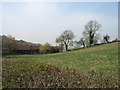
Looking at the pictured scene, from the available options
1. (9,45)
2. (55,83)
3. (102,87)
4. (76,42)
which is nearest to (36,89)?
(55,83)

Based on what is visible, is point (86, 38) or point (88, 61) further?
point (86, 38)

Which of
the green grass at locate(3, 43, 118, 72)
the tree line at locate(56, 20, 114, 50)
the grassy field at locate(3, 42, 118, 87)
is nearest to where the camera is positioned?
the grassy field at locate(3, 42, 118, 87)

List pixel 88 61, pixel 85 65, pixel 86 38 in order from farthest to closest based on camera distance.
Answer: pixel 86 38 < pixel 88 61 < pixel 85 65

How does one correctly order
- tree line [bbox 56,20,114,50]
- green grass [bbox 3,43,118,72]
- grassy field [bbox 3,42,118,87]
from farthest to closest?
tree line [bbox 56,20,114,50] → green grass [bbox 3,43,118,72] → grassy field [bbox 3,42,118,87]

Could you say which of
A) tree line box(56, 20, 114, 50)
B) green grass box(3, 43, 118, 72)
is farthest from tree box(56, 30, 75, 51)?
green grass box(3, 43, 118, 72)

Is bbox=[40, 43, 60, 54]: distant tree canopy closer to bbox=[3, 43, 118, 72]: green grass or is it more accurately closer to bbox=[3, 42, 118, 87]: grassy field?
bbox=[3, 43, 118, 72]: green grass

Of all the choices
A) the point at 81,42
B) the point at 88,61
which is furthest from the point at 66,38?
the point at 88,61

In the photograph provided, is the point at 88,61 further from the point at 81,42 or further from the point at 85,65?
the point at 81,42

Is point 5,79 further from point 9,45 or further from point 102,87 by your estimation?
point 9,45

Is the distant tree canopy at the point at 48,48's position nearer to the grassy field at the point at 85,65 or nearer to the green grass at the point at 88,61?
the green grass at the point at 88,61

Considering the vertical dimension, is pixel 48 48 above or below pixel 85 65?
above

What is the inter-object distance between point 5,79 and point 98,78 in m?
3.13

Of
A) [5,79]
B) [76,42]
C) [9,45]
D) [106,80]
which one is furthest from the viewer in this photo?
[76,42]

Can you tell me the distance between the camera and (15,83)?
19.5 feet
